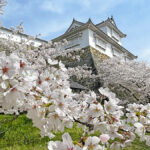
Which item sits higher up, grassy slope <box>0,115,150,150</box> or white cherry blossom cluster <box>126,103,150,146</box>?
white cherry blossom cluster <box>126,103,150,146</box>

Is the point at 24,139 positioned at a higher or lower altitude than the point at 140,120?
lower

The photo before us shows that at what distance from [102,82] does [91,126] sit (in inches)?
398

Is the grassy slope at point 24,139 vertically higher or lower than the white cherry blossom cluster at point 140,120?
lower

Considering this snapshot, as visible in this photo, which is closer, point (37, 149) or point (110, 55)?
point (37, 149)

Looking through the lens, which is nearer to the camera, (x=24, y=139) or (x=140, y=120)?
(x=140, y=120)

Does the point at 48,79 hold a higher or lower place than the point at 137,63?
lower

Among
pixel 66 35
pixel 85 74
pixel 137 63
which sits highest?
pixel 66 35

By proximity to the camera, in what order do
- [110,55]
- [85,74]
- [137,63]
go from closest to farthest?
[85,74], [137,63], [110,55]

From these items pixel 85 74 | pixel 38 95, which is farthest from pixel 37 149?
pixel 85 74

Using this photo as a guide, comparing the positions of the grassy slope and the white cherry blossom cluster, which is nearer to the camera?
the white cherry blossom cluster

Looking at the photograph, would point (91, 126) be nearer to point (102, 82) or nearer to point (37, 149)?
point (37, 149)

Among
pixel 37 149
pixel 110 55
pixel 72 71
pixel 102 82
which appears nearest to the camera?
pixel 37 149

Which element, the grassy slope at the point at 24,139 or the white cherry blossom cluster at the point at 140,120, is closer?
the white cherry blossom cluster at the point at 140,120

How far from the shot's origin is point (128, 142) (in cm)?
133
